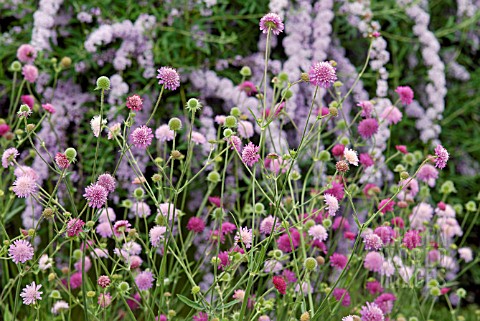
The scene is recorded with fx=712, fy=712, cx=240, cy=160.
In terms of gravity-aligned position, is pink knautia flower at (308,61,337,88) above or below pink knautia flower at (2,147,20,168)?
above

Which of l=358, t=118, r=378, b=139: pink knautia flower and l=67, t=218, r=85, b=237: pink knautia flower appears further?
l=358, t=118, r=378, b=139: pink knautia flower

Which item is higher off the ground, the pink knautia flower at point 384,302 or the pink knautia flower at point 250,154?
the pink knautia flower at point 250,154

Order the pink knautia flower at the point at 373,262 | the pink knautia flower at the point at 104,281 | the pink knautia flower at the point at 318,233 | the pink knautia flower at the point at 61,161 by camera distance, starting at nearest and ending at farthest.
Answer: the pink knautia flower at the point at 61,161 → the pink knautia flower at the point at 104,281 → the pink knautia flower at the point at 318,233 → the pink knautia flower at the point at 373,262

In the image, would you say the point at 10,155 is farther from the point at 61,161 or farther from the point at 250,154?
the point at 250,154

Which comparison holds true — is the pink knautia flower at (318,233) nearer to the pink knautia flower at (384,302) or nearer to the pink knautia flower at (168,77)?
the pink knautia flower at (384,302)

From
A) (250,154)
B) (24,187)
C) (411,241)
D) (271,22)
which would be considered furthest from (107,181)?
(411,241)

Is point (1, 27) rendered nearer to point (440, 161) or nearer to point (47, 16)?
point (47, 16)

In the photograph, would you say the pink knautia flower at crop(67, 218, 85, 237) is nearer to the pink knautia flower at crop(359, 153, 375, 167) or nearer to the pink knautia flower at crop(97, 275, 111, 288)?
the pink knautia flower at crop(97, 275, 111, 288)

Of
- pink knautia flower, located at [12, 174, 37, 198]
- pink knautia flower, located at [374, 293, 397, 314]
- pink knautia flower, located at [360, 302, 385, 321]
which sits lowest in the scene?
pink knautia flower, located at [374, 293, 397, 314]

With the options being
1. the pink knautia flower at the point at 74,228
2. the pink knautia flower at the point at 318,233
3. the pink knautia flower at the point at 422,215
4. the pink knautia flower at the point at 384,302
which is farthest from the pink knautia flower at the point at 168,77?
the pink knautia flower at the point at 422,215

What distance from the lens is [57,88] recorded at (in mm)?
2826

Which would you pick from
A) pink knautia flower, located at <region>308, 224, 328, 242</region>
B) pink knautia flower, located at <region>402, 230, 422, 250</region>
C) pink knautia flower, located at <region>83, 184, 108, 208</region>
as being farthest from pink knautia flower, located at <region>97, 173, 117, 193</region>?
pink knautia flower, located at <region>402, 230, 422, 250</region>

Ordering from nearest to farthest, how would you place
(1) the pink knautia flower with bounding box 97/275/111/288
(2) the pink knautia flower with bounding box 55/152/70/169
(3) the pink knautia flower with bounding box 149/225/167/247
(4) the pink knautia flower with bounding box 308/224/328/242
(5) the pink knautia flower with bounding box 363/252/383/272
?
(2) the pink knautia flower with bounding box 55/152/70/169 → (1) the pink knautia flower with bounding box 97/275/111/288 → (3) the pink knautia flower with bounding box 149/225/167/247 → (4) the pink knautia flower with bounding box 308/224/328/242 → (5) the pink knautia flower with bounding box 363/252/383/272

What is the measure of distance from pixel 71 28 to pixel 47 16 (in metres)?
0.26
